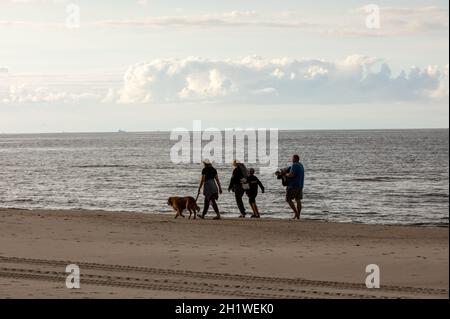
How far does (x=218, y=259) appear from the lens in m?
12.7

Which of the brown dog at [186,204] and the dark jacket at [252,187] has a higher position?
the dark jacket at [252,187]

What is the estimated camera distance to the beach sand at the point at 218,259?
10133mm

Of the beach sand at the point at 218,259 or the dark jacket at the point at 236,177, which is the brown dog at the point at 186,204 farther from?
the beach sand at the point at 218,259

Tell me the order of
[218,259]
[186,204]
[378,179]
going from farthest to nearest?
[378,179] < [186,204] < [218,259]

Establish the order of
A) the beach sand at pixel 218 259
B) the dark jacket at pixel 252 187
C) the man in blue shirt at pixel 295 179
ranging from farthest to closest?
the dark jacket at pixel 252 187
the man in blue shirt at pixel 295 179
the beach sand at pixel 218 259

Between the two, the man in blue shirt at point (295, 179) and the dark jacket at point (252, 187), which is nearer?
the man in blue shirt at point (295, 179)

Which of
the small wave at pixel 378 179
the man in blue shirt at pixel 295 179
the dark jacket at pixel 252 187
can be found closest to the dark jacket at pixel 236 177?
the dark jacket at pixel 252 187

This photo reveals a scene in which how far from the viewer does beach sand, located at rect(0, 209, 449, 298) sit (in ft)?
33.2

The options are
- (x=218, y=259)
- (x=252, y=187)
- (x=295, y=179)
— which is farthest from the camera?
(x=252, y=187)

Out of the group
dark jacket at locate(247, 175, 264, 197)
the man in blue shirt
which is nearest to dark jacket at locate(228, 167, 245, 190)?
dark jacket at locate(247, 175, 264, 197)

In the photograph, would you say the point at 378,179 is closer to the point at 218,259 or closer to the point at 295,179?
the point at 295,179

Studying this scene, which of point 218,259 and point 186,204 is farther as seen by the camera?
point 186,204

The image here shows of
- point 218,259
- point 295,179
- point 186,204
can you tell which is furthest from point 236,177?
point 218,259

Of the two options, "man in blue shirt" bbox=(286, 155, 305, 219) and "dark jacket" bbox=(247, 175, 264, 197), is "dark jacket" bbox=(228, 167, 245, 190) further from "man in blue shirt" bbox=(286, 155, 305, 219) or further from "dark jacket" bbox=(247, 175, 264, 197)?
"man in blue shirt" bbox=(286, 155, 305, 219)
